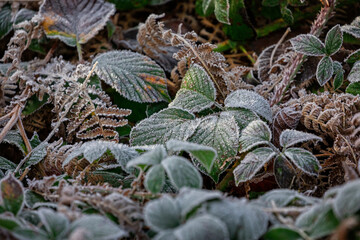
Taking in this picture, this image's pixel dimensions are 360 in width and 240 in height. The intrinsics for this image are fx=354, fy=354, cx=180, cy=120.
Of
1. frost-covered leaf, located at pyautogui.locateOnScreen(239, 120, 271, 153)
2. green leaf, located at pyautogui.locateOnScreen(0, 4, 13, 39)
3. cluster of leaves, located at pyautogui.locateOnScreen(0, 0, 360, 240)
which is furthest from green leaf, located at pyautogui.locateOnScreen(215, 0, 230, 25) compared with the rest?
green leaf, located at pyautogui.locateOnScreen(0, 4, 13, 39)

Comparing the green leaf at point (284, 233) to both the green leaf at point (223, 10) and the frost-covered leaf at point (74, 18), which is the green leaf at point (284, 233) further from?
the frost-covered leaf at point (74, 18)

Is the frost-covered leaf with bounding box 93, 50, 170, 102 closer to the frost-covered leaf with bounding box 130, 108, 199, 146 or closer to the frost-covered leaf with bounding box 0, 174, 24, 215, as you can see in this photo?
the frost-covered leaf with bounding box 130, 108, 199, 146

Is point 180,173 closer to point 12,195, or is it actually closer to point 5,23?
point 12,195

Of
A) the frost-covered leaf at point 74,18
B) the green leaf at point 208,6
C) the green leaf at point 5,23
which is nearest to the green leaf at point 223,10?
the green leaf at point 208,6

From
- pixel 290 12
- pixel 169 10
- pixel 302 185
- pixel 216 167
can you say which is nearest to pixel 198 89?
pixel 216 167

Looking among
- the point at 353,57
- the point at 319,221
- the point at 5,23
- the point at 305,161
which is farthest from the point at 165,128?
the point at 5,23

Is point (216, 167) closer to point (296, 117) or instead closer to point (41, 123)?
point (296, 117)
